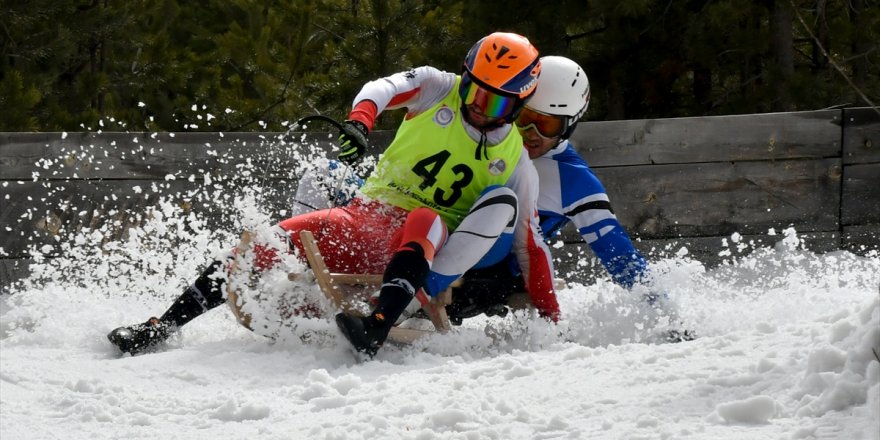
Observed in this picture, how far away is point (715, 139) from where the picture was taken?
670 cm

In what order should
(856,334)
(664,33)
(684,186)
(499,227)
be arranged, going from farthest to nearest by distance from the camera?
(664,33)
(684,186)
(499,227)
(856,334)

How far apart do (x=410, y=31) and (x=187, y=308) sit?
6229 mm

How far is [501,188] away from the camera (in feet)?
15.9

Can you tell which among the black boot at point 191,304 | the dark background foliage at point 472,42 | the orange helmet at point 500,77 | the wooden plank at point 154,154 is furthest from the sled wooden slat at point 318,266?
the dark background foliage at point 472,42

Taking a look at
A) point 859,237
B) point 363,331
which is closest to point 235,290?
point 363,331

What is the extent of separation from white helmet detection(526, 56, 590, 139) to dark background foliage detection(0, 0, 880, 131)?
4.19 metres

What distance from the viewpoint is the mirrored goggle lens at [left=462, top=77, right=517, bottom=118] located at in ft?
16.2

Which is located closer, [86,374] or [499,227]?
[86,374]

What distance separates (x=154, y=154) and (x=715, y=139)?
3.18 meters

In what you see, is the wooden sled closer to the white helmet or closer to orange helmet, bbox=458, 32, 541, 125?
orange helmet, bbox=458, 32, 541, 125

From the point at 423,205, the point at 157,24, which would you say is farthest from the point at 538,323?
the point at 157,24

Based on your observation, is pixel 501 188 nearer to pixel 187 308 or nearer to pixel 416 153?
pixel 416 153

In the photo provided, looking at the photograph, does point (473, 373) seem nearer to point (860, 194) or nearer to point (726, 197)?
point (726, 197)

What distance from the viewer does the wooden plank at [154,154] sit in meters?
6.16
